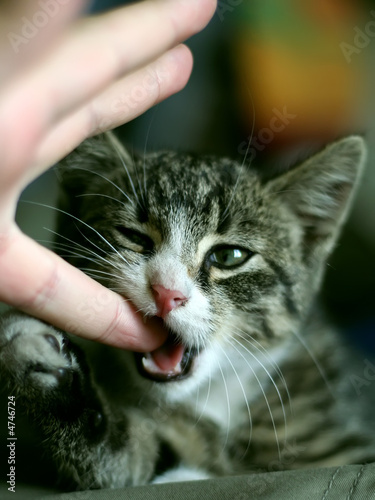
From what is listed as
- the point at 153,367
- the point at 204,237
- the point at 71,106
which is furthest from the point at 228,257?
the point at 71,106

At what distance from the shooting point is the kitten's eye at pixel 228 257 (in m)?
0.60

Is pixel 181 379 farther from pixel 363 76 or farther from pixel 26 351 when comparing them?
pixel 363 76

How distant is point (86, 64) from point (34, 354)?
0.93 ft

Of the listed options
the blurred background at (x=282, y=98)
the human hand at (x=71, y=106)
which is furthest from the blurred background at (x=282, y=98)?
the human hand at (x=71, y=106)

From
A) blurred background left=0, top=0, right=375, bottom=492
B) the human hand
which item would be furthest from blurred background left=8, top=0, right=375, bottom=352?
the human hand

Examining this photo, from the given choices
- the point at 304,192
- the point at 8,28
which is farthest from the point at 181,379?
the point at 8,28

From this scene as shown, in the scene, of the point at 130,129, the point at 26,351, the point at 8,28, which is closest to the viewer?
the point at 8,28

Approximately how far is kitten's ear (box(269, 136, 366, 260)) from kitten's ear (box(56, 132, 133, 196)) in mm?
195

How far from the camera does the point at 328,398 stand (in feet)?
2.30

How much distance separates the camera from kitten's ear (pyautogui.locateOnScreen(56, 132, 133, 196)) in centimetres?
61

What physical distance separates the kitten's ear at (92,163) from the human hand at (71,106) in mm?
102

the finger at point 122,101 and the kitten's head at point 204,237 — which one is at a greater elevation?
the finger at point 122,101

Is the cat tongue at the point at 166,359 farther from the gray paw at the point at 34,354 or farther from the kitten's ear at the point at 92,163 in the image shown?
the kitten's ear at the point at 92,163

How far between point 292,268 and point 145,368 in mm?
219
